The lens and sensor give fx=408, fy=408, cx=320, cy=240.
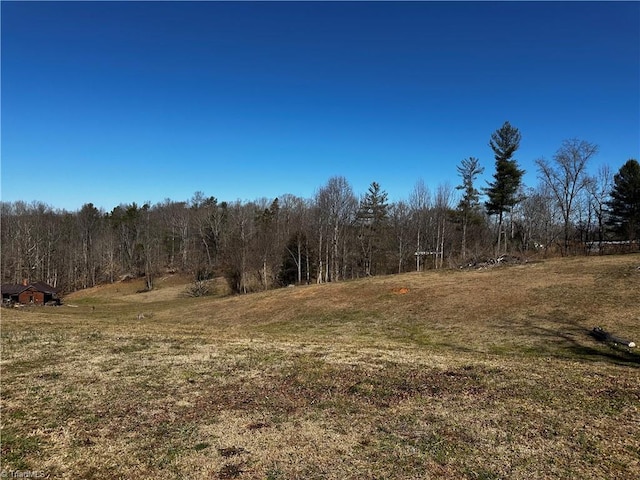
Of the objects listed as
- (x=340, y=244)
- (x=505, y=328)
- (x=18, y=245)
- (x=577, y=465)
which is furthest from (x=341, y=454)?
(x=18, y=245)

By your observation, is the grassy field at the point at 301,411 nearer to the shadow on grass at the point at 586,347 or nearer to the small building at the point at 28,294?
the shadow on grass at the point at 586,347

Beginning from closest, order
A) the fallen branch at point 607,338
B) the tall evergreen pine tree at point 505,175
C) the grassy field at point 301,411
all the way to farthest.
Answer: the grassy field at point 301,411
the fallen branch at point 607,338
the tall evergreen pine tree at point 505,175

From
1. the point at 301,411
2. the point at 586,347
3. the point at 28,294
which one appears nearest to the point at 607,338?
the point at 586,347

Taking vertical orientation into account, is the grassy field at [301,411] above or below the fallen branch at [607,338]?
above

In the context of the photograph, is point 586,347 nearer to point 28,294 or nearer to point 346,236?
point 346,236

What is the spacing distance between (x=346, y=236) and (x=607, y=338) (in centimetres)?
3712

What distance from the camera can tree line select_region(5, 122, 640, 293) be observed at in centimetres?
4462

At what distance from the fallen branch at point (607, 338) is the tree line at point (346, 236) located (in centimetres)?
2196

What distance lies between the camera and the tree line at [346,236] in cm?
4462

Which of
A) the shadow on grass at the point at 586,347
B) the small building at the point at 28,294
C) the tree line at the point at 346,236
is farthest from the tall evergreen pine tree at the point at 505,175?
the small building at the point at 28,294

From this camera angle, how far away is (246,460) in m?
5.11

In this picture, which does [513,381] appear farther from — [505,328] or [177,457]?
[505,328]

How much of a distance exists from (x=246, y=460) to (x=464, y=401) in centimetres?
391

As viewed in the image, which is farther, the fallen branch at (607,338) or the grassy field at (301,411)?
the fallen branch at (607,338)
